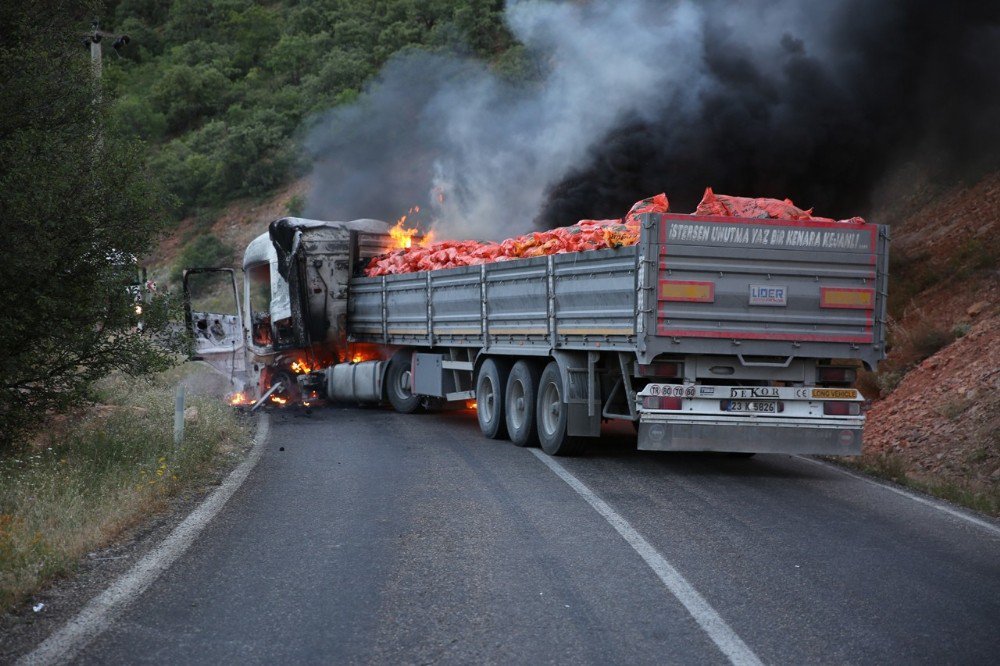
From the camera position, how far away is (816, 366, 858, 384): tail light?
1061cm

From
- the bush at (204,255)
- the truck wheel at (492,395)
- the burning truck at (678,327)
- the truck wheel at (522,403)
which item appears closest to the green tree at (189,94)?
the bush at (204,255)

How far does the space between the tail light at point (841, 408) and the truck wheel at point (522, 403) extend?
356 centimetres

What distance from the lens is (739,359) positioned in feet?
33.4

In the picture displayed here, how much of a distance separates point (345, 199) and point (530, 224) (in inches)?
388

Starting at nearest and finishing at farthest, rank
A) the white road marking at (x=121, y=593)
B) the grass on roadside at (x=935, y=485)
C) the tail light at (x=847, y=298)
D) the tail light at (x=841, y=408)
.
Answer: the white road marking at (x=121, y=593) → the grass on roadside at (x=935, y=485) → the tail light at (x=841, y=408) → the tail light at (x=847, y=298)

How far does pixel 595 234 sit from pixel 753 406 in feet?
9.15

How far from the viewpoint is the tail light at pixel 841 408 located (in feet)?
33.5

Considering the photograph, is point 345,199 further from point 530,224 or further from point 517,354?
point 517,354

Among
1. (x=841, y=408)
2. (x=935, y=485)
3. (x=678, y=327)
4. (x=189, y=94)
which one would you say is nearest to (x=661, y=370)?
(x=678, y=327)

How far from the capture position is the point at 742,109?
62.8ft

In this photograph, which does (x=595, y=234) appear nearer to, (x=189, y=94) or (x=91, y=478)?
(x=91, y=478)

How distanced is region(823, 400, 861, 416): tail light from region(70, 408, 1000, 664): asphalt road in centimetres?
69

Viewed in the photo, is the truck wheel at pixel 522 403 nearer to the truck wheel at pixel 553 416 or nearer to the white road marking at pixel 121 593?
the truck wheel at pixel 553 416

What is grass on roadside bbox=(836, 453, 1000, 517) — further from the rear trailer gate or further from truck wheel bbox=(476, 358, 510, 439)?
truck wheel bbox=(476, 358, 510, 439)
